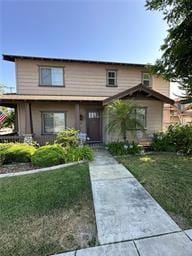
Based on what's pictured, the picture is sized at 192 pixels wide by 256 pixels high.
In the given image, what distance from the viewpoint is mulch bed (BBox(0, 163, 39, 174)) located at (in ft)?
24.4

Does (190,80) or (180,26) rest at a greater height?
(180,26)

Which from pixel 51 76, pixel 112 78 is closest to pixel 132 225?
pixel 51 76

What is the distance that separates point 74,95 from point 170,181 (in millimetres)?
9109

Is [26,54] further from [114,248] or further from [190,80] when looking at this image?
[114,248]

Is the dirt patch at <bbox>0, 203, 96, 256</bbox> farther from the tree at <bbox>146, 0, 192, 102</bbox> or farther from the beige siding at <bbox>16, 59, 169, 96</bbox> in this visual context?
the beige siding at <bbox>16, 59, 169, 96</bbox>

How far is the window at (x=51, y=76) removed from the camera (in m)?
12.7


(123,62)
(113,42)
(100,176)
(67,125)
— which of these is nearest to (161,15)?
(123,62)

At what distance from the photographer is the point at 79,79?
13.2 metres

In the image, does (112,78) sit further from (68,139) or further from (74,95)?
(68,139)

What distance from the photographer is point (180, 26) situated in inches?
301

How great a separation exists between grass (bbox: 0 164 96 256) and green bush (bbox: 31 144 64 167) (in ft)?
5.05

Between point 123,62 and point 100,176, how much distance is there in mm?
9842

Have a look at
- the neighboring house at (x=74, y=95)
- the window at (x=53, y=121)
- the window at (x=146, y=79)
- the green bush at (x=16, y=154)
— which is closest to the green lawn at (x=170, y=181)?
the neighboring house at (x=74, y=95)

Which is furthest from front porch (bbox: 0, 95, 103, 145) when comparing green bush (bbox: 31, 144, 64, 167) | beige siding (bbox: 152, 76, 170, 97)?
beige siding (bbox: 152, 76, 170, 97)
